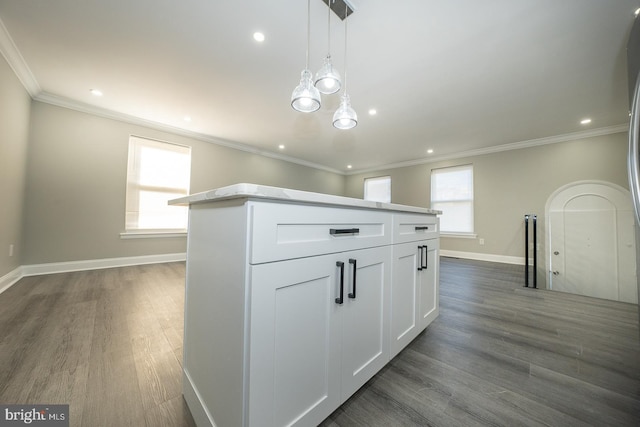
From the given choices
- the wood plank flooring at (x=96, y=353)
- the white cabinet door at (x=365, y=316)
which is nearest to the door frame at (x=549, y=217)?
the white cabinet door at (x=365, y=316)

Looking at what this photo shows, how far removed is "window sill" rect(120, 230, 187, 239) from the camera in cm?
358

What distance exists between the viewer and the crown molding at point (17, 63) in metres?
1.99

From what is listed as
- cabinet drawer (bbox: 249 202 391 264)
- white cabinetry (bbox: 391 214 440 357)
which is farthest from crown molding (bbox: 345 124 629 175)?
cabinet drawer (bbox: 249 202 391 264)

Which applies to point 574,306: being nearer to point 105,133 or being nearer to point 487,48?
point 487,48

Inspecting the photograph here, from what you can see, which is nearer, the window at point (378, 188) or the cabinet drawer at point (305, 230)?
the cabinet drawer at point (305, 230)

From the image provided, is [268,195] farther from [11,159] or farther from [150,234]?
[150,234]

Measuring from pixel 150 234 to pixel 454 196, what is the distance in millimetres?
6131

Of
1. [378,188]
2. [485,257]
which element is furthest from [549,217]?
[378,188]

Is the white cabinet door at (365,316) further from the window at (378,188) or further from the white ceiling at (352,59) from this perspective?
the window at (378,188)

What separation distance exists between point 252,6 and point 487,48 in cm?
202

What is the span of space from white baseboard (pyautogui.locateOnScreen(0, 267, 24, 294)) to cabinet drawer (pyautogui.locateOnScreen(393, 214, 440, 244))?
390 centimetres

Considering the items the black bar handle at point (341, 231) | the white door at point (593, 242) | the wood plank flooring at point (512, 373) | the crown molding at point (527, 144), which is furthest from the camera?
the crown molding at point (527, 144)

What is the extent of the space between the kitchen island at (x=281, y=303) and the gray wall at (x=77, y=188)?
3.56 meters

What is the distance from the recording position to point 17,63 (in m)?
2.30
